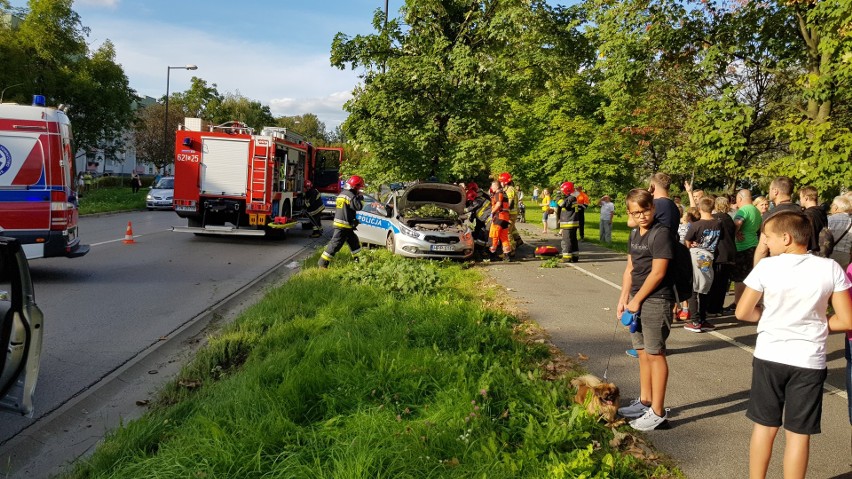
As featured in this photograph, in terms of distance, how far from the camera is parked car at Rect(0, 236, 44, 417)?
371cm

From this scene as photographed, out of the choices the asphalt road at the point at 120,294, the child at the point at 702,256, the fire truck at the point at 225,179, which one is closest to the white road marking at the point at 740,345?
the child at the point at 702,256

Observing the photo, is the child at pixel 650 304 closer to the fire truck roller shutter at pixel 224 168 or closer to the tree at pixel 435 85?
the tree at pixel 435 85

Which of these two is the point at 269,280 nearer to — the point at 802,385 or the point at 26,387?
the point at 26,387

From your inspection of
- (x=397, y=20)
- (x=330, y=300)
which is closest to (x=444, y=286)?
(x=330, y=300)

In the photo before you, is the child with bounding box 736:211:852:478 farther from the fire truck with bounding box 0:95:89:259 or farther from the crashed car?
the fire truck with bounding box 0:95:89:259

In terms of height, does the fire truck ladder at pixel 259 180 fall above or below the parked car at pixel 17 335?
above

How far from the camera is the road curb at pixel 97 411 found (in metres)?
3.81

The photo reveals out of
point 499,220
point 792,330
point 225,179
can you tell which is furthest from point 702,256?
point 225,179

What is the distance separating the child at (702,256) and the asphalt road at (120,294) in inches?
249

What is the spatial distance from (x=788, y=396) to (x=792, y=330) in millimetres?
363

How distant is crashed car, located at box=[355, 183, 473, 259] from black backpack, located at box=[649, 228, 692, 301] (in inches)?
310

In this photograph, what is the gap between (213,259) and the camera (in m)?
12.5

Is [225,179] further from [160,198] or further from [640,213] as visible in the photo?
[640,213]

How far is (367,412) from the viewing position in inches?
161
